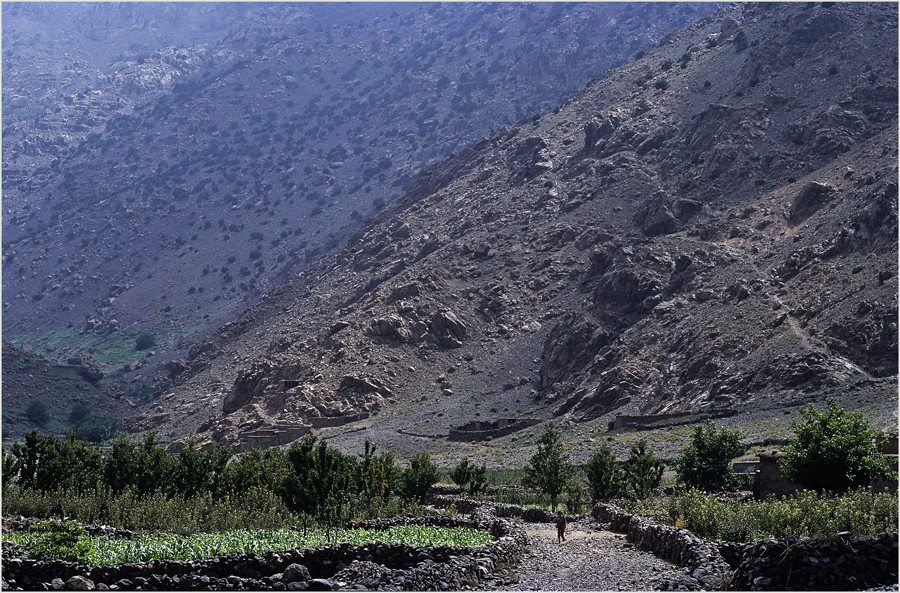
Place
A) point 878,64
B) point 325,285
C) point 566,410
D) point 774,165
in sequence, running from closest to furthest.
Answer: point 566,410 → point 774,165 → point 878,64 → point 325,285

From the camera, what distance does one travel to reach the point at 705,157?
89250 millimetres

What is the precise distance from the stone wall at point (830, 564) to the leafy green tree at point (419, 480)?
26.5m

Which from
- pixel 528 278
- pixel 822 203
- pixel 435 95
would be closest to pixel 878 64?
pixel 822 203

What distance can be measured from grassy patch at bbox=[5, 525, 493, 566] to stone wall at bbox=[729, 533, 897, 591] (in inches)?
287

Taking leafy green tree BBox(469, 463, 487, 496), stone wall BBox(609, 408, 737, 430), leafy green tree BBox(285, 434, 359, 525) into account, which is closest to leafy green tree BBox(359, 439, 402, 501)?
leafy green tree BBox(469, 463, 487, 496)

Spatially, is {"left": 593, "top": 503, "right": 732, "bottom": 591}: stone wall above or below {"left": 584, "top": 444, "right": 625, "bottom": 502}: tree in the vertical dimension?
below

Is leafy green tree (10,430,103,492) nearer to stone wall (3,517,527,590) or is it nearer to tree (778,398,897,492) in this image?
stone wall (3,517,527,590)

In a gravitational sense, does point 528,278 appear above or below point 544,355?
above

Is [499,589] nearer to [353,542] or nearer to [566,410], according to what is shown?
[353,542]

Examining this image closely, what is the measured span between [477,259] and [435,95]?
108718 millimetres

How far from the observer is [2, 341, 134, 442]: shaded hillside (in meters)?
84.8

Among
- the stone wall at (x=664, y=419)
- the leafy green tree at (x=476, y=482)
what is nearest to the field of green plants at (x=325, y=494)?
the leafy green tree at (x=476, y=482)

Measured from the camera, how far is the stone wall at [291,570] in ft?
48.6

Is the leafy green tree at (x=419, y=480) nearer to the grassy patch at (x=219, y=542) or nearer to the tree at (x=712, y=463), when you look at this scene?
the tree at (x=712, y=463)
